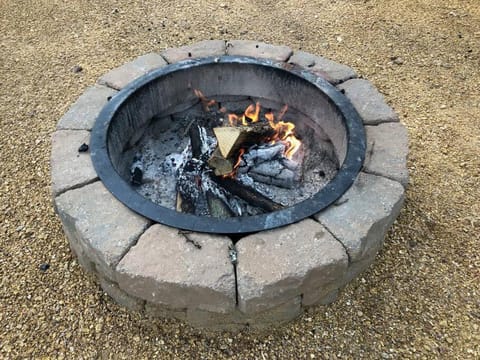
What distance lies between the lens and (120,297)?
2.51 meters

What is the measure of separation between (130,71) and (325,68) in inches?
56.4

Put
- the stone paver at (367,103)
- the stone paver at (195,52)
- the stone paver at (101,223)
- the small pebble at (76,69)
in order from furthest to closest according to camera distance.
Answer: the small pebble at (76,69) < the stone paver at (195,52) < the stone paver at (367,103) < the stone paver at (101,223)

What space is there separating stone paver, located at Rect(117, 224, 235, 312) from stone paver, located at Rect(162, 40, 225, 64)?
161cm

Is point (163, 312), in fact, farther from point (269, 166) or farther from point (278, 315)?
point (269, 166)

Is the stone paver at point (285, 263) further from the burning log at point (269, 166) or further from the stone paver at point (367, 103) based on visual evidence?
the stone paver at point (367, 103)

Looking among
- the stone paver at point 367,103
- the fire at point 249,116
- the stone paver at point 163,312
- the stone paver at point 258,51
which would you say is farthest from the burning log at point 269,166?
the stone paver at point 163,312

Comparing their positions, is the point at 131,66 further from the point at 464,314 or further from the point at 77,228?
the point at 464,314

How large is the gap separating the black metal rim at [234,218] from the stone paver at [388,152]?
68 millimetres

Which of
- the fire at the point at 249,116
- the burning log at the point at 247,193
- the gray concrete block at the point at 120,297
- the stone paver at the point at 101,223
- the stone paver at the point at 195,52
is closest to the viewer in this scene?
the stone paver at the point at 101,223

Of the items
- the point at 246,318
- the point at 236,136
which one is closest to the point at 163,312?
the point at 246,318

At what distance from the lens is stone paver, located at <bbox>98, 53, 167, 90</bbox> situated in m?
3.05

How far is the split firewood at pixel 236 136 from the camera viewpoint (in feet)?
9.20

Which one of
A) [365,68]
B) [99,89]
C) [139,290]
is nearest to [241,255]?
[139,290]

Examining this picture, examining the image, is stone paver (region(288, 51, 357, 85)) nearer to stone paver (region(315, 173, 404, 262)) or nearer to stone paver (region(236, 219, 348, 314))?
stone paver (region(315, 173, 404, 262))
